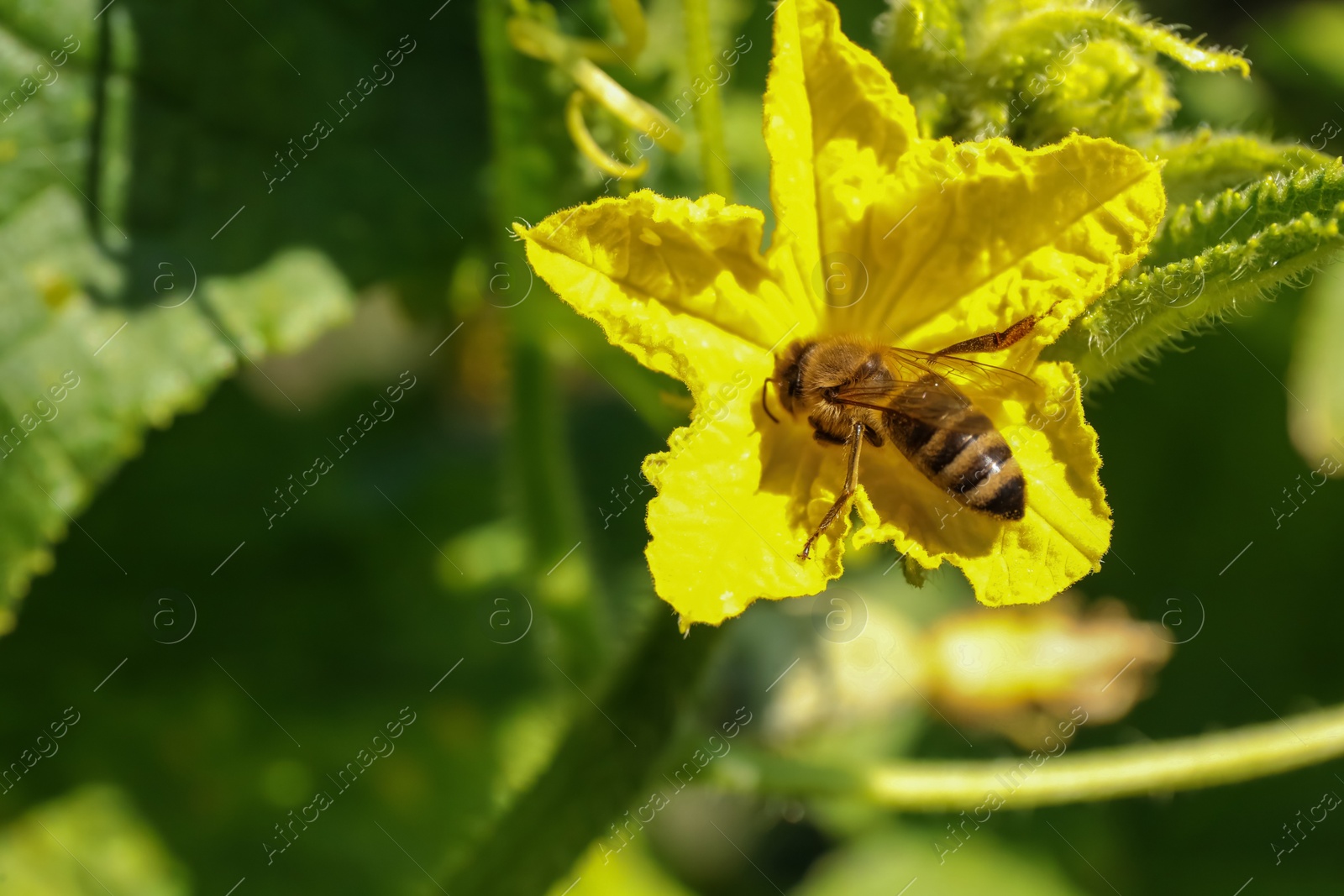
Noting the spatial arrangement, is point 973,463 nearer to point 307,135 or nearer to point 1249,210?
point 1249,210

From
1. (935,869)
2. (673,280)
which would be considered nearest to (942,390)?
(673,280)

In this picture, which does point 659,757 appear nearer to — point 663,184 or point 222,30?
point 663,184

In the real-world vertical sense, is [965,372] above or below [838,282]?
below

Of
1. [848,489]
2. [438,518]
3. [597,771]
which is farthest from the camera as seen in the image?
[438,518]

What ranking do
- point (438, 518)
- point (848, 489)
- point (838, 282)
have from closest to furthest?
point (848, 489) → point (838, 282) → point (438, 518)

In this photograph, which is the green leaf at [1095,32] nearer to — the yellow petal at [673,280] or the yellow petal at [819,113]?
the yellow petal at [819,113]

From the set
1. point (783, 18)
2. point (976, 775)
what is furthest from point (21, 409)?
point (976, 775)
